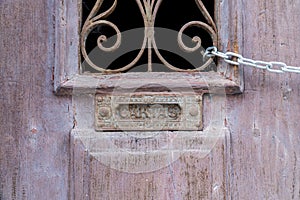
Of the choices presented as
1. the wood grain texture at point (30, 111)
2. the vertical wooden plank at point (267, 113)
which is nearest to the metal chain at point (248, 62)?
the vertical wooden plank at point (267, 113)

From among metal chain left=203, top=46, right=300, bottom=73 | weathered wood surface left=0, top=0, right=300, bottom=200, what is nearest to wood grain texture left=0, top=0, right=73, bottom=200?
weathered wood surface left=0, top=0, right=300, bottom=200

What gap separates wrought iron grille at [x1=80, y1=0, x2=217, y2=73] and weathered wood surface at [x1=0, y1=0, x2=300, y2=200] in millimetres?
63

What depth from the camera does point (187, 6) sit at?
101cm

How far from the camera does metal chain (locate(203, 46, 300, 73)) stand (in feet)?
2.81

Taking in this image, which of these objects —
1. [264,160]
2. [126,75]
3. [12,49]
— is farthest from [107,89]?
[264,160]

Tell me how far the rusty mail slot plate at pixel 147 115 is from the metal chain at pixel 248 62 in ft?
0.27

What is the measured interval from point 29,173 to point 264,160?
1.42ft

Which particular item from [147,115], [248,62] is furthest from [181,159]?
[248,62]

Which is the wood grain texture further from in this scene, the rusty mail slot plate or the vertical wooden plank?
the vertical wooden plank

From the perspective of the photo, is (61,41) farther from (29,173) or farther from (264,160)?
(264,160)

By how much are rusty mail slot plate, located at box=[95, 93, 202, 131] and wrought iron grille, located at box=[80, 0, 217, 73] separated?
61 mm

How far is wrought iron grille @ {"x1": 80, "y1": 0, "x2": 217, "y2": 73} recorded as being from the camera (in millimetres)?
926

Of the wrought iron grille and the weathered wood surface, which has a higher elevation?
the wrought iron grille

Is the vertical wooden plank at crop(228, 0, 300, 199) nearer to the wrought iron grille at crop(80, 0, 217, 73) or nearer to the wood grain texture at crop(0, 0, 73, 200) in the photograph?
the wrought iron grille at crop(80, 0, 217, 73)
